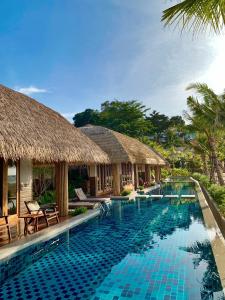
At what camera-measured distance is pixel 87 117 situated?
150ft

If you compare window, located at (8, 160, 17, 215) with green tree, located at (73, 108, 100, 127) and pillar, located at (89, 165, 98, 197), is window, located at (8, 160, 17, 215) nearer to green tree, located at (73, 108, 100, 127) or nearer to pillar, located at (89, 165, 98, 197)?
pillar, located at (89, 165, 98, 197)

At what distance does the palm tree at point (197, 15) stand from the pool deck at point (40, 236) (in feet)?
17.5

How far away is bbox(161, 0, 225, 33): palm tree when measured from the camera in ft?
15.7

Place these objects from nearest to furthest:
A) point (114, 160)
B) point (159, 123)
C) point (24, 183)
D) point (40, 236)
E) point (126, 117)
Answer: point (40, 236) → point (24, 183) → point (114, 160) → point (126, 117) → point (159, 123)

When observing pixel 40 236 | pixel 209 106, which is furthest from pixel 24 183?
pixel 209 106

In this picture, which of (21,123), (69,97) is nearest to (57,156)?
(21,123)

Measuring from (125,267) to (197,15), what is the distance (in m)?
4.75

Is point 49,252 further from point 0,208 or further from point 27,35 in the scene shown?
point 27,35

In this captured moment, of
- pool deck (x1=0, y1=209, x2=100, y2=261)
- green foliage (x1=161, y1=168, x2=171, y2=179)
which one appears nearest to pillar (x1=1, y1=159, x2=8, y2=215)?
pool deck (x1=0, y1=209, x2=100, y2=261)

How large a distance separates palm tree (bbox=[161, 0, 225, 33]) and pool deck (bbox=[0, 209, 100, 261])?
533 cm

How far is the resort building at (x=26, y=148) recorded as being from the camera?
25.0 feet

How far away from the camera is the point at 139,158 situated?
1970cm

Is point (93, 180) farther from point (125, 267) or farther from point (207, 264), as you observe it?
point (207, 264)

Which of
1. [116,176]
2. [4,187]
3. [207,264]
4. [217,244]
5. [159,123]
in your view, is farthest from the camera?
[159,123]
